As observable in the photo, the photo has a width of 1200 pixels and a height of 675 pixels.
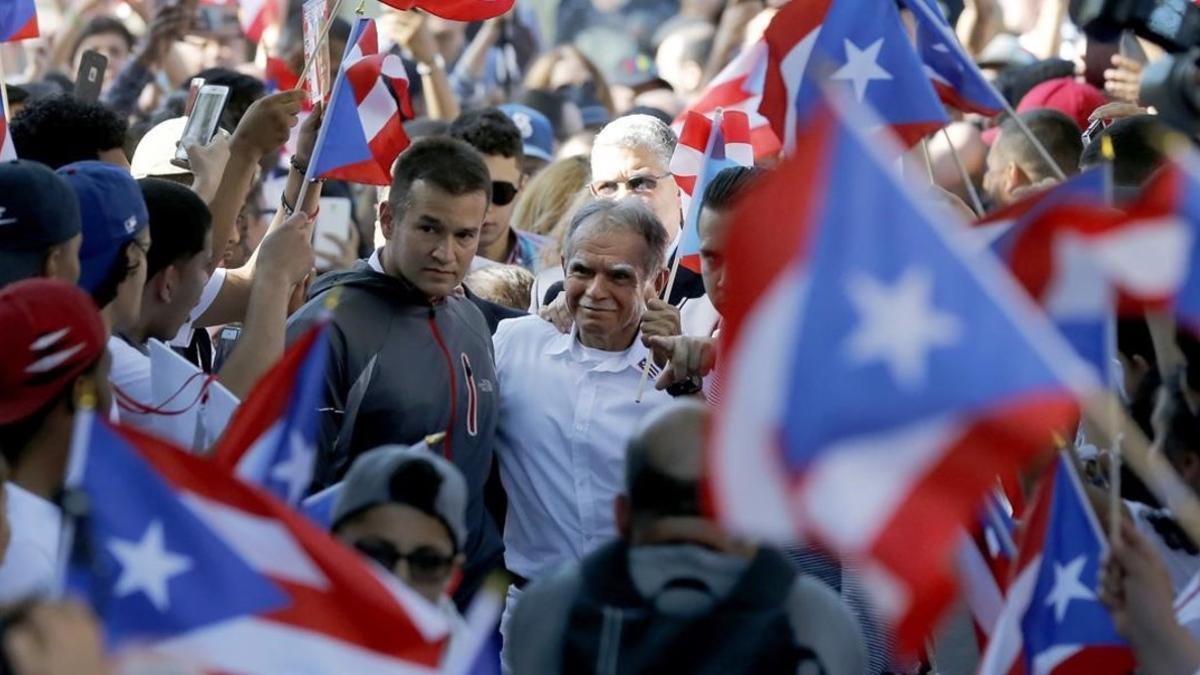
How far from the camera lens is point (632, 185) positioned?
8.35 m

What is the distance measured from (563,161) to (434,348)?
3.12 m

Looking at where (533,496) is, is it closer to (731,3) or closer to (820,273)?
(820,273)

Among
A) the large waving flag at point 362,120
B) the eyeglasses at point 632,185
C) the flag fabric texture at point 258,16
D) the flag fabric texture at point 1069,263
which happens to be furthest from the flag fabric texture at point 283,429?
the flag fabric texture at point 258,16

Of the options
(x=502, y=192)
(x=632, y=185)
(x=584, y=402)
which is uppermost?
(x=632, y=185)

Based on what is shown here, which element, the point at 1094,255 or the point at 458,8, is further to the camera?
the point at 458,8

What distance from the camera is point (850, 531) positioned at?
3.81 meters

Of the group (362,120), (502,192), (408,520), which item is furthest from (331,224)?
(408,520)

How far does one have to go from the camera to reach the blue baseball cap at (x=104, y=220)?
5590 millimetres

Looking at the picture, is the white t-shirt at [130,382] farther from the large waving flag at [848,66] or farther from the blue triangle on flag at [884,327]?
the blue triangle on flag at [884,327]

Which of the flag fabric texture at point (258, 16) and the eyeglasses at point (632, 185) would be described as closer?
the eyeglasses at point (632, 185)

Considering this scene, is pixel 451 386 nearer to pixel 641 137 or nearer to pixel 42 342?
pixel 42 342

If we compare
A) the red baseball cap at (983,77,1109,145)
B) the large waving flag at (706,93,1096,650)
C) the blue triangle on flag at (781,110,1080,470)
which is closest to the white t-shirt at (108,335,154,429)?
the large waving flag at (706,93,1096,650)

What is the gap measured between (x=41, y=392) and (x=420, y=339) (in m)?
1.98

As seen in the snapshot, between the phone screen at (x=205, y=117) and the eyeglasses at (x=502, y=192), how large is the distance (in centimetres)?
220
